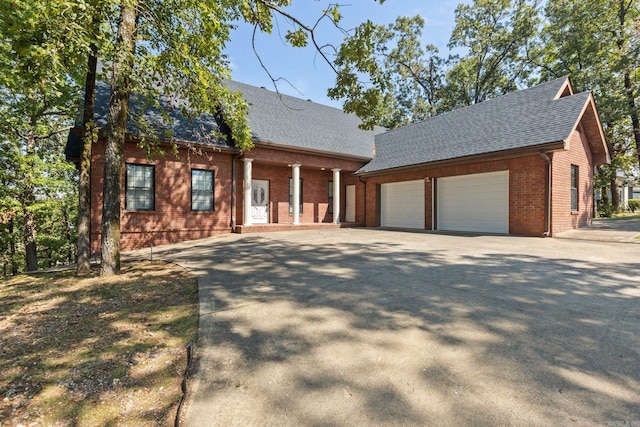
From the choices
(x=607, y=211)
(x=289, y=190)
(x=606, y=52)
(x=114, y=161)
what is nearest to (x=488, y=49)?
(x=606, y=52)

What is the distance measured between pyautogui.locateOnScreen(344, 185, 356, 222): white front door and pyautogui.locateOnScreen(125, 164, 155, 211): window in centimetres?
1120

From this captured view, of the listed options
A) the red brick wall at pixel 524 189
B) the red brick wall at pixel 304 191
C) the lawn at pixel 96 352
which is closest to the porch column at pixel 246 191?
the red brick wall at pixel 304 191

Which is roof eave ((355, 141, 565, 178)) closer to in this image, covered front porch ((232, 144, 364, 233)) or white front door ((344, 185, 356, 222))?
covered front porch ((232, 144, 364, 233))

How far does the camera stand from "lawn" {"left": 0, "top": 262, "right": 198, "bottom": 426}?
2.33 metres

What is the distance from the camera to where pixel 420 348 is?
9.44ft

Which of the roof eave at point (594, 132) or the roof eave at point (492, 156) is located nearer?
the roof eave at point (492, 156)

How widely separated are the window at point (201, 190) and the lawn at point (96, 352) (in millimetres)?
7284

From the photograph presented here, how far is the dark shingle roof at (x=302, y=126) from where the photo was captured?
15.1m

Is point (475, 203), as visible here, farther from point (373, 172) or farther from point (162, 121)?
point (162, 121)

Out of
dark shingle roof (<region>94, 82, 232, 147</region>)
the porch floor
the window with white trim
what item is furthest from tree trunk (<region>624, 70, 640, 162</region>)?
dark shingle roof (<region>94, 82, 232, 147</region>)

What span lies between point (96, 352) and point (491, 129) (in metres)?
15.0

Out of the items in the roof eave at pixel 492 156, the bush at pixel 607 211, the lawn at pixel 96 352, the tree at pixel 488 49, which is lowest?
the lawn at pixel 96 352

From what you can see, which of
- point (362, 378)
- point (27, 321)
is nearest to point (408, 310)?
point (362, 378)

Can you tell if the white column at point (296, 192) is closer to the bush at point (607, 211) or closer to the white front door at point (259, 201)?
the white front door at point (259, 201)
